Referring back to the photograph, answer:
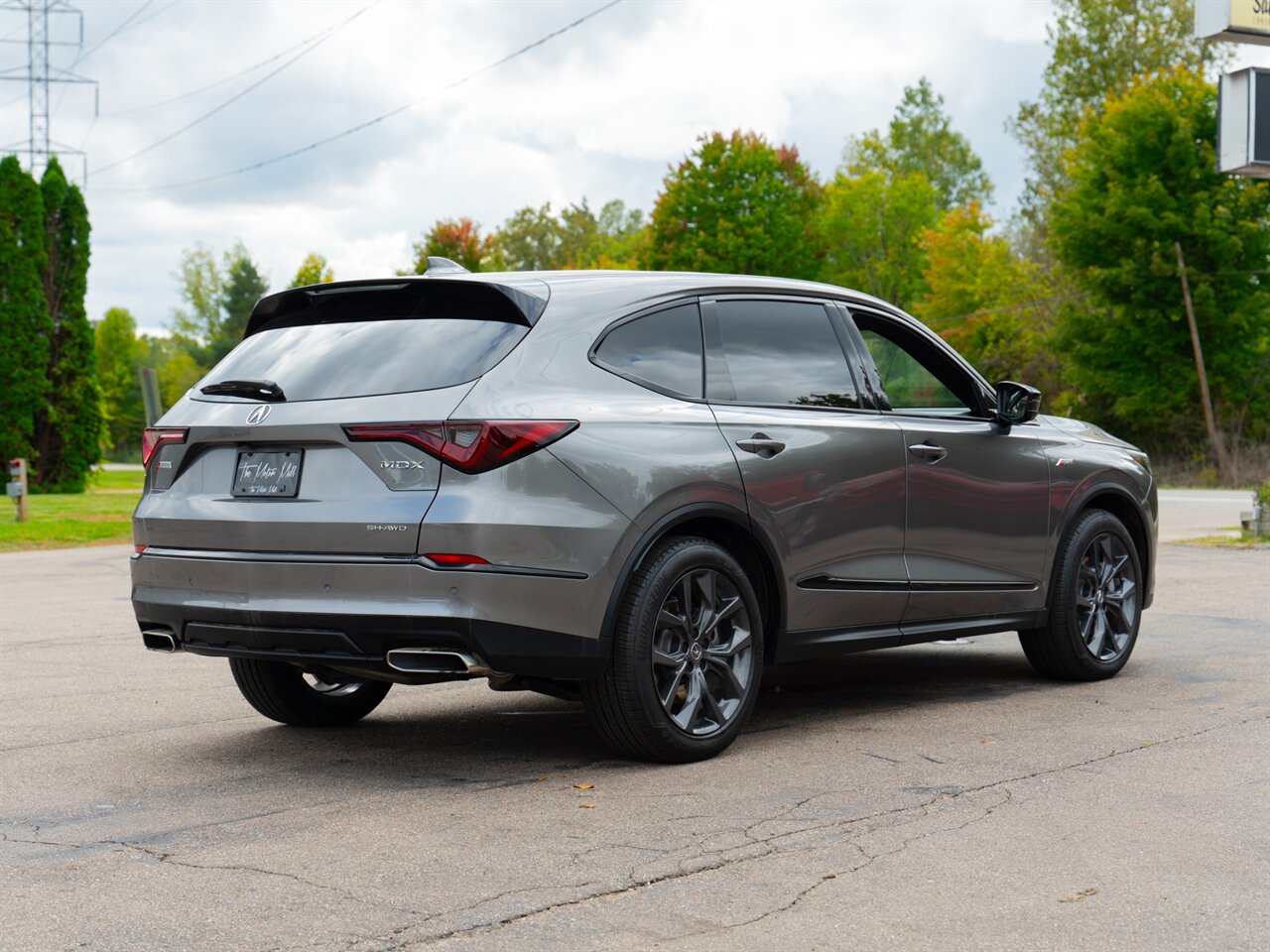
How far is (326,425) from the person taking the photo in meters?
5.15

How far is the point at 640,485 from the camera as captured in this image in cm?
529

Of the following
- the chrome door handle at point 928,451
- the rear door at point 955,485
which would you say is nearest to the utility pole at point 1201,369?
the rear door at point 955,485

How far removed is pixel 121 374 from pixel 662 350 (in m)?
95.6

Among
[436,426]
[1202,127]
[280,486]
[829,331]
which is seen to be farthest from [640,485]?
[1202,127]

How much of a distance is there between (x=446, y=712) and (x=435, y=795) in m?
1.83

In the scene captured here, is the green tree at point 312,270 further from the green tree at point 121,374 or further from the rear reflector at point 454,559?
the rear reflector at point 454,559

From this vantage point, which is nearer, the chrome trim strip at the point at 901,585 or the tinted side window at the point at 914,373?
the chrome trim strip at the point at 901,585

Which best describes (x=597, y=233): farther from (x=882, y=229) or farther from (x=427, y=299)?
(x=427, y=299)

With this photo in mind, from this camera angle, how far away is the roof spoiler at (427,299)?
5.42 meters

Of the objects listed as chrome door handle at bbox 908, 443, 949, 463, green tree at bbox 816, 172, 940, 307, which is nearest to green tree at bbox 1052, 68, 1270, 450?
green tree at bbox 816, 172, 940, 307

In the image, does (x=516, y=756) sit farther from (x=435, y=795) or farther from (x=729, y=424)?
(x=729, y=424)

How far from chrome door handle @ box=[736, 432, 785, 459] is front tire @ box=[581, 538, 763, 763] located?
0.40 meters

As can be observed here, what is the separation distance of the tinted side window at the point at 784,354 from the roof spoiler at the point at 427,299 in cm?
90

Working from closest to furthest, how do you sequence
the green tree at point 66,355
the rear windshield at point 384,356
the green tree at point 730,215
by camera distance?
the rear windshield at point 384,356 → the green tree at point 66,355 → the green tree at point 730,215
